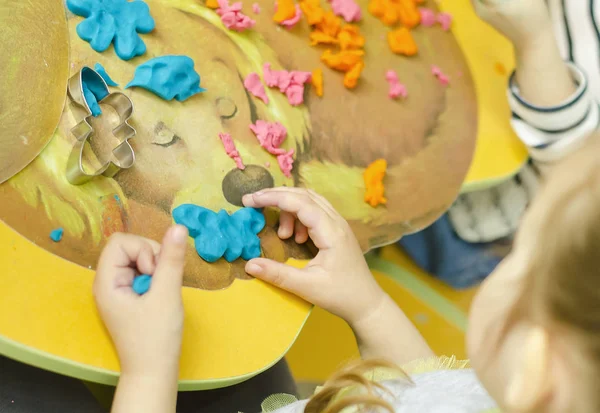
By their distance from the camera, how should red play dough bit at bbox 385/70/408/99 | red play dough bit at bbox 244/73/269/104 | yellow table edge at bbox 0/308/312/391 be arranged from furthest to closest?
red play dough bit at bbox 385/70/408/99 < red play dough bit at bbox 244/73/269/104 < yellow table edge at bbox 0/308/312/391

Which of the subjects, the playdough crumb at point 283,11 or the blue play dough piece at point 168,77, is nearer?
the blue play dough piece at point 168,77

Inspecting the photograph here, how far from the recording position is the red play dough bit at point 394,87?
73 centimetres

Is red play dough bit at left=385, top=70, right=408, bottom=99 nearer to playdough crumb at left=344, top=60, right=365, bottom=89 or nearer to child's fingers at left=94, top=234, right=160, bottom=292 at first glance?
playdough crumb at left=344, top=60, right=365, bottom=89

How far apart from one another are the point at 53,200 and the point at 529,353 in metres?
0.37

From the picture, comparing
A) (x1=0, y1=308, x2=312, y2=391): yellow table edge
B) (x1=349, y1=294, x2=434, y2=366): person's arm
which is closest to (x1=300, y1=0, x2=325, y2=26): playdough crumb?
(x1=349, y1=294, x2=434, y2=366): person's arm

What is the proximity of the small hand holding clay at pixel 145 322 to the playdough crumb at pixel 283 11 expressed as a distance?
1.07ft

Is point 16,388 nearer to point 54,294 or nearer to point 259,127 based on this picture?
point 54,294

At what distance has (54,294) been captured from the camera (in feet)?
1.47

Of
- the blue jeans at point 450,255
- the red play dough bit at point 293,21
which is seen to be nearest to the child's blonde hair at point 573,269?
the red play dough bit at point 293,21

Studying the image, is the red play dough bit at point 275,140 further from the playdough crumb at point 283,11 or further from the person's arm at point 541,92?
the person's arm at point 541,92

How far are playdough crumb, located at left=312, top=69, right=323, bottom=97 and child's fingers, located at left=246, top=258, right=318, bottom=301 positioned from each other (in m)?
0.23

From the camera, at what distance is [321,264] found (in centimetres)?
59

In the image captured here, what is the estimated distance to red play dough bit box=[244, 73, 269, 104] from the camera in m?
0.63

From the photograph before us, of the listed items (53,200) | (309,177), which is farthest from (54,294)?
(309,177)
